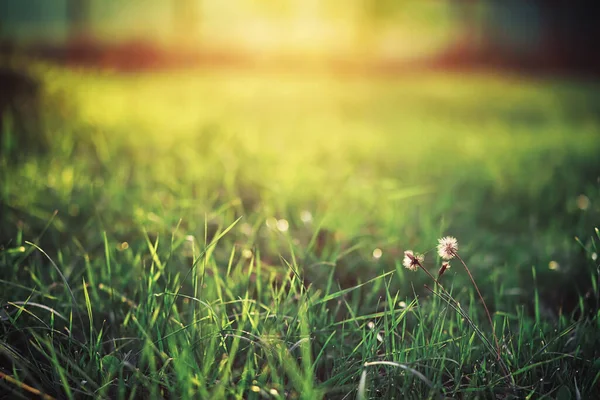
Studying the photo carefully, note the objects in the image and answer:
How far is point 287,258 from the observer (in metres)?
1.46

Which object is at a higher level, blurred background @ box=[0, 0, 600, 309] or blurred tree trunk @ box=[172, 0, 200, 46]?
blurred tree trunk @ box=[172, 0, 200, 46]

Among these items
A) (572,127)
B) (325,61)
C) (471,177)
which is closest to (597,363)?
(471,177)

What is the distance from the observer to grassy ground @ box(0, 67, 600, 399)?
948mm

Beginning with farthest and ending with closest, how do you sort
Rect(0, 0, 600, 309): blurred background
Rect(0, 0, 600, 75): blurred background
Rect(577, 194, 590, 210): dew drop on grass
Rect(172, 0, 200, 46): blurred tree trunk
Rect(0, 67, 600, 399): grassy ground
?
1. Rect(172, 0, 200, 46): blurred tree trunk
2. Rect(0, 0, 600, 75): blurred background
3. Rect(577, 194, 590, 210): dew drop on grass
4. Rect(0, 0, 600, 309): blurred background
5. Rect(0, 67, 600, 399): grassy ground

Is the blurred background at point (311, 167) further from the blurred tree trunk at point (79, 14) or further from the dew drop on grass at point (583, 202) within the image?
the blurred tree trunk at point (79, 14)

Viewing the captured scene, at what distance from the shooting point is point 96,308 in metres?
1.17

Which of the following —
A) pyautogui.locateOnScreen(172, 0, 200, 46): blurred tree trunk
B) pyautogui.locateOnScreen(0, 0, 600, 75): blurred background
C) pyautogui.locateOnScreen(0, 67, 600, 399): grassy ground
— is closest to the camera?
pyautogui.locateOnScreen(0, 67, 600, 399): grassy ground

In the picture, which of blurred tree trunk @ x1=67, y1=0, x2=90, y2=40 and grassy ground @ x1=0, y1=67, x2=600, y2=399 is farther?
blurred tree trunk @ x1=67, y1=0, x2=90, y2=40

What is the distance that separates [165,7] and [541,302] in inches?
899

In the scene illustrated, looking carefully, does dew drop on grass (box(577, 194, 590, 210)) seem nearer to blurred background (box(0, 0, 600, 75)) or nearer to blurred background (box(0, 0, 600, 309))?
blurred background (box(0, 0, 600, 309))

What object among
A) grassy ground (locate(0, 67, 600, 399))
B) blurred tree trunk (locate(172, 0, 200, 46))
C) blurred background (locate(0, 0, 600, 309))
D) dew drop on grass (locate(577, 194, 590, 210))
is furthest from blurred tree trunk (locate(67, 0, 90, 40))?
dew drop on grass (locate(577, 194, 590, 210))

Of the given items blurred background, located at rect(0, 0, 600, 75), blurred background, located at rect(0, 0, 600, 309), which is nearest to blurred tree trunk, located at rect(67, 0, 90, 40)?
blurred background, located at rect(0, 0, 600, 75)

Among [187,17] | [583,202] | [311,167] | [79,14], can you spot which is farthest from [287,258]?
[79,14]

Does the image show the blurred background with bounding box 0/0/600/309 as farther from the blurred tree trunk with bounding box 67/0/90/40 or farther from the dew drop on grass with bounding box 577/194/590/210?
the blurred tree trunk with bounding box 67/0/90/40
